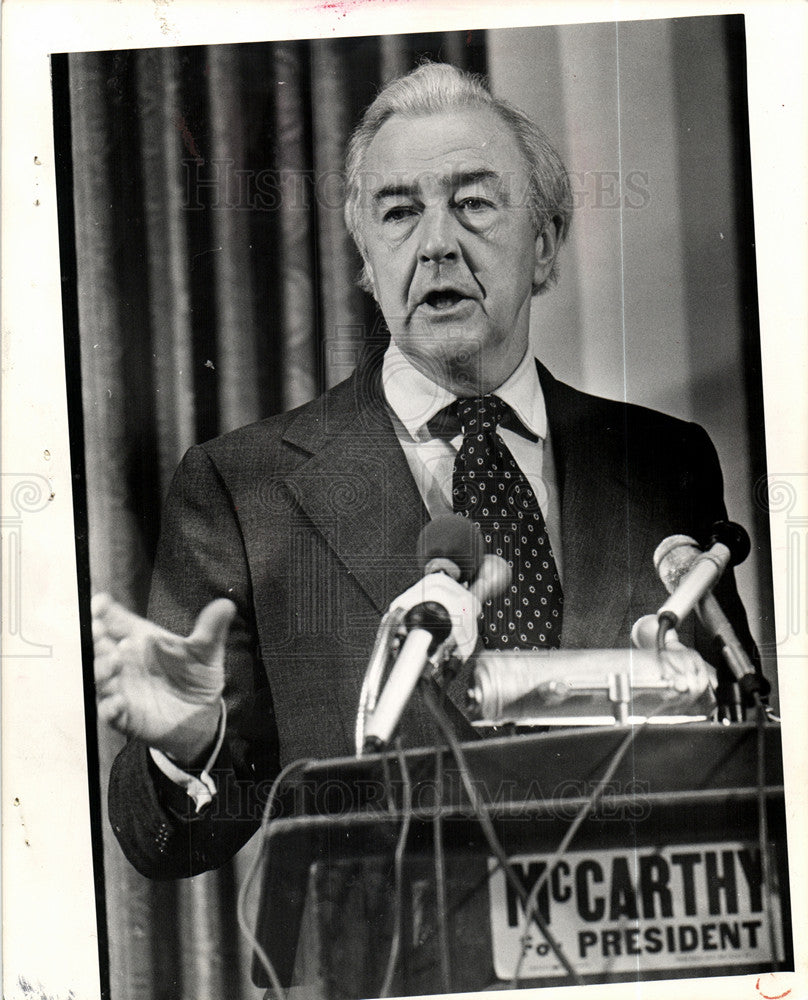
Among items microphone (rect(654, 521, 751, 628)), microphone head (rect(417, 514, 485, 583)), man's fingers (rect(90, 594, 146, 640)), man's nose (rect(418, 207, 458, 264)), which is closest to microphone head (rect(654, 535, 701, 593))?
microphone (rect(654, 521, 751, 628))

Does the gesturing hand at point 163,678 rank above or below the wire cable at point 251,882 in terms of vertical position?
above

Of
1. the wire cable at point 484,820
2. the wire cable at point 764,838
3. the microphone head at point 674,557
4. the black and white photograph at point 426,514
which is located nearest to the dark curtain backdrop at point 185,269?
the black and white photograph at point 426,514

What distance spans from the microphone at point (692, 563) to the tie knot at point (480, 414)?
328mm

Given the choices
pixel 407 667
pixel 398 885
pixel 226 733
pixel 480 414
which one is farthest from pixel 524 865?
pixel 480 414

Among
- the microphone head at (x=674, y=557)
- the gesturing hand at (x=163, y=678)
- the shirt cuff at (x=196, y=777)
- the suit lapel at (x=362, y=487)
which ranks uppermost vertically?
the suit lapel at (x=362, y=487)

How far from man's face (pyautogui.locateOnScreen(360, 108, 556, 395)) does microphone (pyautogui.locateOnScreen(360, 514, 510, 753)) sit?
0.24 m

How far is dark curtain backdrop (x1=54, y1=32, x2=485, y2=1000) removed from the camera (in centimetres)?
157

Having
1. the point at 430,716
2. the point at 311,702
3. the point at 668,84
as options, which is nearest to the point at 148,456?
the point at 311,702

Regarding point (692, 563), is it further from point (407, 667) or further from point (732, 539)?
point (407, 667)

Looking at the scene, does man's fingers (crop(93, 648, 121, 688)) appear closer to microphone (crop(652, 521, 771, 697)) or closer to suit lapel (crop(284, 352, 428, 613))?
suit lapel (crop(284, 352, 428, 613))

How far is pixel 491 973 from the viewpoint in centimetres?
154

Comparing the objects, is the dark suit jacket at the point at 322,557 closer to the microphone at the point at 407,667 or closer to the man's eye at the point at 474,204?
the microphone at the point at 407,667

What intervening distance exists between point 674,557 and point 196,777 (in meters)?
0.82

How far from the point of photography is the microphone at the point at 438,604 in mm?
1530
